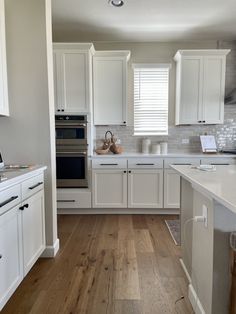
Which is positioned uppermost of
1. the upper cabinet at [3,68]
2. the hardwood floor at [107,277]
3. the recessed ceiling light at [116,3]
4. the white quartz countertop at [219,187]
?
the recessed ceiling light at [116,3]

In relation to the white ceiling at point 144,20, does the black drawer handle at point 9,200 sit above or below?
below

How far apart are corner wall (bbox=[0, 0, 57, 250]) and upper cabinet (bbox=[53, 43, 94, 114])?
119cm

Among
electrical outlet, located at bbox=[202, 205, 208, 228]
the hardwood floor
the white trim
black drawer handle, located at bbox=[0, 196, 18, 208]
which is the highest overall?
the white trim

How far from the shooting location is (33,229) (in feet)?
6.82

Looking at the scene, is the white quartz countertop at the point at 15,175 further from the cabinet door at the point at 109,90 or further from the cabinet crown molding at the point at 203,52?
the cabinet crown molding at the point at 203,52

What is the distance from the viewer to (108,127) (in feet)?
13.6

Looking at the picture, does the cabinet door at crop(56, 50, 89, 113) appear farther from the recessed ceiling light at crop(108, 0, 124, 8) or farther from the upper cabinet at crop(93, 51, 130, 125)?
the recessed ceiling light at crop(108, 0, 124, 8)

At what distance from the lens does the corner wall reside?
2287 millimetres

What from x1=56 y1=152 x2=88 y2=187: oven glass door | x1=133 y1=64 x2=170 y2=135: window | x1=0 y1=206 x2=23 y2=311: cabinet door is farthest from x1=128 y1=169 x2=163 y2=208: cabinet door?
x1=0 y1=206 x2=23 y2=311: cabinet door

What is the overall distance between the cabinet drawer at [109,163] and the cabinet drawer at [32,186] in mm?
1420

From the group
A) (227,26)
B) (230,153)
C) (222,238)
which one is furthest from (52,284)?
(227,26)

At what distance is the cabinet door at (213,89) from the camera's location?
3.76m

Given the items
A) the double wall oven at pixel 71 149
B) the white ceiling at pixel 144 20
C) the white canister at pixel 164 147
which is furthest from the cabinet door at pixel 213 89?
the double wall oven at pixel 71 149

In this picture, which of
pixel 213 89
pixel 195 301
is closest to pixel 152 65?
pixel 213 89
